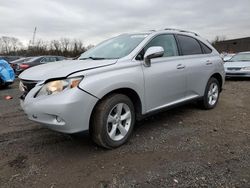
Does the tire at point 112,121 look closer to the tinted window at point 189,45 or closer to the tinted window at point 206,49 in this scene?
the tinted window at point 189,45

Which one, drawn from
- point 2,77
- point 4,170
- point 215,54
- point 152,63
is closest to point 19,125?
point 4,170

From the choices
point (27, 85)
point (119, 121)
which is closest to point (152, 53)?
point (119, 121)

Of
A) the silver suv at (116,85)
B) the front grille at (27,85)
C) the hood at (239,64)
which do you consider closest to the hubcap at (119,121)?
the silver suv at (116,85)

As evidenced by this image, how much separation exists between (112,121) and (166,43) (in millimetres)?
1894

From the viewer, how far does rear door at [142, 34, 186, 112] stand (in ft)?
12.9

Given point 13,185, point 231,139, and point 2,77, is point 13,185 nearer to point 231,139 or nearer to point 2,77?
point 231,139

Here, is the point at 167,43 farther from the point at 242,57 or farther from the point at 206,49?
the point at 242,57

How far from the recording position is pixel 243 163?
3145 millimetres

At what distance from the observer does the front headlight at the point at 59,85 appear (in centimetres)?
307

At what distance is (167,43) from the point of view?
4555mm

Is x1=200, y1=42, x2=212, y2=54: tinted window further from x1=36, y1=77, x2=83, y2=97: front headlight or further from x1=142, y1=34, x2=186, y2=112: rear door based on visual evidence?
x1=36, y1=77, x2=83, y2=97: front headlight

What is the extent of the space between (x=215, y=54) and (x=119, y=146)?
137 inches

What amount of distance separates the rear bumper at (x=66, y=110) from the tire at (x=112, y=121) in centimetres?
16

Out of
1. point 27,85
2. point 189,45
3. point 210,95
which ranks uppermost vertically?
point 189,45
